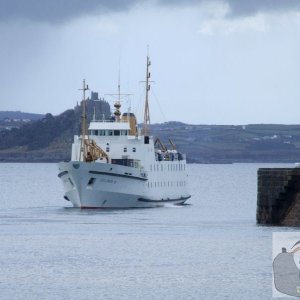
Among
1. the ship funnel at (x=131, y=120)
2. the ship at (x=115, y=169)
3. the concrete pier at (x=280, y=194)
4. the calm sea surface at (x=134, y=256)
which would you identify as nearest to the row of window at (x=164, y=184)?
the ship at (x=115, y=169)

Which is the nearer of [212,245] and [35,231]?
[212,245]

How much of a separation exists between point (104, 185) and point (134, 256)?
3011 cm

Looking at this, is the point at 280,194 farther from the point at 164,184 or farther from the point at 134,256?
the point at 164,184

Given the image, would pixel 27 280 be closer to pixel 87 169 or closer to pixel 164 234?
pixel 164 234

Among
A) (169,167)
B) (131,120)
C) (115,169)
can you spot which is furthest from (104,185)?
(169,167)

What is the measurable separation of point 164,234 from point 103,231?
3.36 meters

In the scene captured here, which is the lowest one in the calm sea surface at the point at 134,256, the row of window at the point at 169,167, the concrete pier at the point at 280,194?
the calm sea surface at the point at 134,256

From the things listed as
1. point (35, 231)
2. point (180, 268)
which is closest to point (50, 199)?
point (35, 231)

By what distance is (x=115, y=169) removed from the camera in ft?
265

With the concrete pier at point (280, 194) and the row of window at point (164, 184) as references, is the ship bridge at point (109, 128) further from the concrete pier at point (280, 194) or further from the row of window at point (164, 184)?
the concrete pier at point (280, 194)

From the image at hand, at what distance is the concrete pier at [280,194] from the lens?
58.9 m

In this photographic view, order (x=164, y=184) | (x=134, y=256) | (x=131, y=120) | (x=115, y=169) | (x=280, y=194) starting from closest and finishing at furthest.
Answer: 1. (x=134, y=256)
2. (x=280, y=194)
3. (x=115, y=169)
4. (x=164, y=184)
5. (x=131, y=120)

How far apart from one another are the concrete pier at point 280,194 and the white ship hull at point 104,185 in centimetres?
2121

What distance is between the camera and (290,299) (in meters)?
39.3
